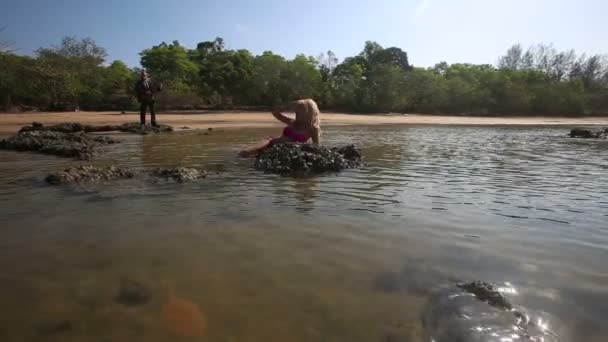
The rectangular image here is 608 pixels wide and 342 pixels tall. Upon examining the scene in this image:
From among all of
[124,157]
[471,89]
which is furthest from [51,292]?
[471,89]

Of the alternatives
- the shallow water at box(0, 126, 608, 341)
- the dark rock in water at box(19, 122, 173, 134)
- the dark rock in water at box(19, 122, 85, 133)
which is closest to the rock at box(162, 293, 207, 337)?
the shallow water at box(0, 126, 608, 341)

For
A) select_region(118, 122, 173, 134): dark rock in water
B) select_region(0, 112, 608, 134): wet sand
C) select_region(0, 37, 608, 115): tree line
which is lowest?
select_region(118, 122, 173, 134): dark rock in water

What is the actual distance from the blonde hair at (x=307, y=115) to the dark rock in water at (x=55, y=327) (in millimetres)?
6254

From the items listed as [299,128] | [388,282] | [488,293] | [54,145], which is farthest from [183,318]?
[54,145]

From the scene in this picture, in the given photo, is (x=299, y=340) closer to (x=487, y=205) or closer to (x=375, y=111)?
(x=487, y=205)

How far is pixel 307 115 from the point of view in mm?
7969

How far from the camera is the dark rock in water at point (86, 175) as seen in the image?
4.93 m

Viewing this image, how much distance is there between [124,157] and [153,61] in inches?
1350

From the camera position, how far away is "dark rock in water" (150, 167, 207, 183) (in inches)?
209

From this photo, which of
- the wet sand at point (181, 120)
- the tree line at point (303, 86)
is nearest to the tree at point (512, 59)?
the tree line at point (303, 86)

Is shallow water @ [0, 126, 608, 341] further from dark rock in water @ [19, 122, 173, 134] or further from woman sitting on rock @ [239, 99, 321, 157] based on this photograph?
dark rock in water @ [19, 122, 173, 134]

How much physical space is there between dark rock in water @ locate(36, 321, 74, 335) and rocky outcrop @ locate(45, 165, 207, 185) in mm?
3433

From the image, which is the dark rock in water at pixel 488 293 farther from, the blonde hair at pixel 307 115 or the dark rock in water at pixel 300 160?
the blonde hair at pixel 307 115

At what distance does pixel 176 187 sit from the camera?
16.0 ft
